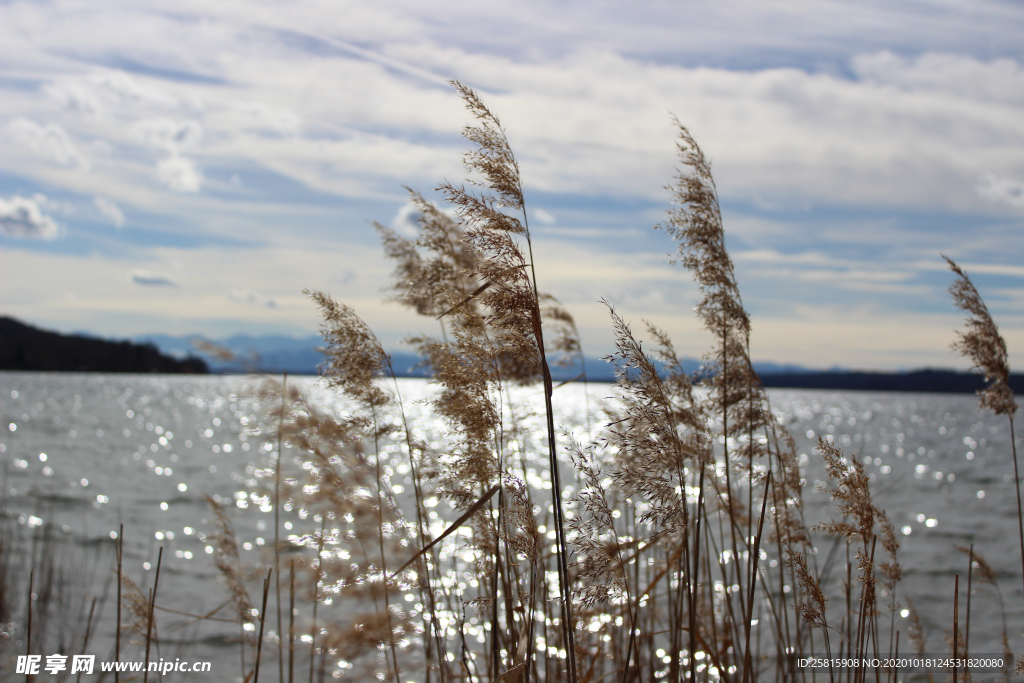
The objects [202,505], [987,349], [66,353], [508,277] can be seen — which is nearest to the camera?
[508,277]

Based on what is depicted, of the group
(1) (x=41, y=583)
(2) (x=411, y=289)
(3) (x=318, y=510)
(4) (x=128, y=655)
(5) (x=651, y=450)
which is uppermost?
(2) (x=411, y=289)

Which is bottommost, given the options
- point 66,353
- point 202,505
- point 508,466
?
point 202,505

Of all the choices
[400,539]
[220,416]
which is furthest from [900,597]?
[220,416]

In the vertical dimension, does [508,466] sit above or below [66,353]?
below

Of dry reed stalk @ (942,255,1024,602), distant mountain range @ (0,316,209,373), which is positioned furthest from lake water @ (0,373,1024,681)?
distant mountain range @ (0,316,209,373)

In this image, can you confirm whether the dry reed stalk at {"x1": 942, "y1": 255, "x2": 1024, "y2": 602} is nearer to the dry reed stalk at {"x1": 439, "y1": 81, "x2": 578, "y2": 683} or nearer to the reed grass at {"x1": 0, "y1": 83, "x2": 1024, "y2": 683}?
the reed grass at {"x1": 0, "y1": 83, "x2": 1024, "y2": 683}

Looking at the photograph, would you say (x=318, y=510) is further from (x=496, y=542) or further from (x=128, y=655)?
(x=128, y=655)

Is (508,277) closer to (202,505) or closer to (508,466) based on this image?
(508,466)

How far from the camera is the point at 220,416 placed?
6206 centimetres

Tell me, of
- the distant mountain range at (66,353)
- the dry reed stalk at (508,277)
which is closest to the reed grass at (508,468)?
the dry reed stalk at (508,277)

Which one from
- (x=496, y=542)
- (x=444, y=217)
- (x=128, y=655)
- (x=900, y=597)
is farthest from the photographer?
(x=900, y=597)

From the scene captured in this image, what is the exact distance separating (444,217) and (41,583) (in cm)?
729

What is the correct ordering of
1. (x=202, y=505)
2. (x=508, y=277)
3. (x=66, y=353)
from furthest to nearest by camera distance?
1. (x=66, y=353)
2. (x=202, y=505)
3. (x=508, y=277)

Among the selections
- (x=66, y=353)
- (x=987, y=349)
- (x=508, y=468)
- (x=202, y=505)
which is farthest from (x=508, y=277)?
(x=66, y=353)
